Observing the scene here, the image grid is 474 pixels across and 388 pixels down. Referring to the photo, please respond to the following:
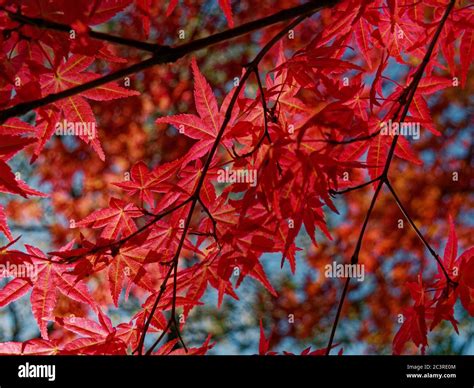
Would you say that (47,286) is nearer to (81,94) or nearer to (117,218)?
(117,218)

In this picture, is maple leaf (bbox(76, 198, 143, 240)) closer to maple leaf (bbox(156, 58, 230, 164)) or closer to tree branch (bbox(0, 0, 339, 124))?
maple leaf (bbox(156, 58, 230, 164))

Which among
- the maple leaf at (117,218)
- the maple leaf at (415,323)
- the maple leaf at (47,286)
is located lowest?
the maple leaf at (415,323)

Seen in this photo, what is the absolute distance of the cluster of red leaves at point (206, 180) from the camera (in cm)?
111

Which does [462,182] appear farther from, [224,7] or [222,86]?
[224,7]

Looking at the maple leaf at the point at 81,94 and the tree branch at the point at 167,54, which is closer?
the tree branch at the point at 167,54

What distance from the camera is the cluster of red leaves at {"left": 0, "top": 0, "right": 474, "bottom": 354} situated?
3.64ft

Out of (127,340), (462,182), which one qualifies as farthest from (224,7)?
(462,182)

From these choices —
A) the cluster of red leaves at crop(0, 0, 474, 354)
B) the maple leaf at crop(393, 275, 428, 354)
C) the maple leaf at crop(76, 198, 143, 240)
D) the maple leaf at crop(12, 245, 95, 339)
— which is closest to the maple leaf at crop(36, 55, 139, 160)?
the cluster of red leaves at crop(0, 0, 474, 354)

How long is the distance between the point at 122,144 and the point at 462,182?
9.50 feet

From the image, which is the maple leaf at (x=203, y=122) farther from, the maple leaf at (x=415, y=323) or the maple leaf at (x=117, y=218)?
the maple leaf at (x=415, y=323)

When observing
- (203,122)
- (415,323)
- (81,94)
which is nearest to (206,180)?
(203,122)

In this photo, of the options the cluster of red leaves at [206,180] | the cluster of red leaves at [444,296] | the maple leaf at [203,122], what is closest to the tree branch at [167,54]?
the cluster of red leaves at [206,180]

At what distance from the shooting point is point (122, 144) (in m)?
4.76
